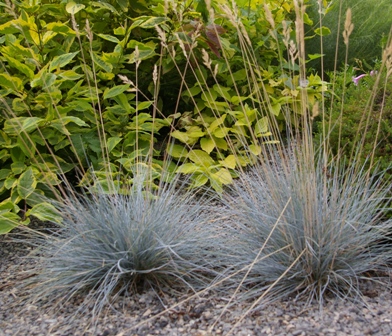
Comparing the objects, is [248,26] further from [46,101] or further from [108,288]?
[108,288]

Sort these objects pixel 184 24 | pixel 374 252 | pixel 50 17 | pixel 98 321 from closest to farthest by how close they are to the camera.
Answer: pixel 98 321, pixel 374 252, pixel 184 24, pixel 50 17

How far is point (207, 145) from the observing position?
3896mm

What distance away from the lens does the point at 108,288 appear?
2299mm

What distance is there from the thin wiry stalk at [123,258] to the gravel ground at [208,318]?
9 centimetres

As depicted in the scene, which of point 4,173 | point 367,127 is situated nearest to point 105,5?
point 4,173

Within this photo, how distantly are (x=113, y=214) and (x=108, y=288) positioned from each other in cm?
39

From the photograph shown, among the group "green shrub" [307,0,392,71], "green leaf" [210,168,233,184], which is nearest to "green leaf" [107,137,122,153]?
"green leaf" [210,168,233,184]

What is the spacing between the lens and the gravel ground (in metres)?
2.14

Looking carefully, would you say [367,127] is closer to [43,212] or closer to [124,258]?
[124,258]

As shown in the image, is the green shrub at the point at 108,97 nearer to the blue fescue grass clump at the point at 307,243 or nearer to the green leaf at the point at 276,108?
the green leaf at the point at 276,108

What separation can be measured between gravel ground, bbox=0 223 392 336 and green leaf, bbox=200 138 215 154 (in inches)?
61.6

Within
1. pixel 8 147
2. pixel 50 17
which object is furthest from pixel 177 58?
pixel 8 147

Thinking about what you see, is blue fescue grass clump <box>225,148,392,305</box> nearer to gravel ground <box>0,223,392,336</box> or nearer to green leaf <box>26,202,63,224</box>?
gravel ground <box>0,223,392,336</box>

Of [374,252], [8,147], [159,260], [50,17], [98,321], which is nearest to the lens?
[98,321]
